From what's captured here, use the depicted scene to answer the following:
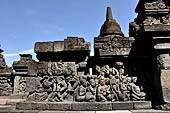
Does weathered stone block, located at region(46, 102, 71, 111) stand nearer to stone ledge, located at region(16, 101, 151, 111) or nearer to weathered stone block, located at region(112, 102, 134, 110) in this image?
stone ledge, located at region(16, 101, 151, 111)

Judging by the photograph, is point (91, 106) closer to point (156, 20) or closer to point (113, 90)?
point (113, 90)

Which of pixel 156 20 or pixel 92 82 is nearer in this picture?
pixel 92 82

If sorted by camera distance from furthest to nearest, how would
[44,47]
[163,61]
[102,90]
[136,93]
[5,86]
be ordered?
[5,86]
[44,47]
[102,90]
[136,93]
[163,61]

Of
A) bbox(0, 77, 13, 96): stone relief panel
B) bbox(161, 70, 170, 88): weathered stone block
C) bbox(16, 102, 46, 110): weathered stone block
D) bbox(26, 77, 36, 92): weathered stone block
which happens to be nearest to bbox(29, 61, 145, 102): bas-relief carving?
bbox(26, 77, 36, 92): weathered stone block

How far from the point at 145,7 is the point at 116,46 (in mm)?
1558

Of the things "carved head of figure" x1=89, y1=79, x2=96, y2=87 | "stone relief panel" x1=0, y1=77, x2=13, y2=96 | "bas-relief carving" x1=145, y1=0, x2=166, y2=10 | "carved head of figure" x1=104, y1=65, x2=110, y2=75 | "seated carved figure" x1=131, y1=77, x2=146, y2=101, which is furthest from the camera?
"stone relief panel" x1=0, y1=77, x2=13, y2=96

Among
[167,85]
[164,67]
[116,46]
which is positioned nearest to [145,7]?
[116,46]

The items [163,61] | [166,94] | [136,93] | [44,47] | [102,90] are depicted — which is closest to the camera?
[166,94]

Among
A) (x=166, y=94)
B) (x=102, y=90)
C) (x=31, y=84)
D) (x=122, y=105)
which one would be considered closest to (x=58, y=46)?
(x=31, y=84)

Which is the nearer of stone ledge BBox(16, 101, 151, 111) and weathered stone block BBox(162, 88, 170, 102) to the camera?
weathered stone block BBox(162, 88, 170, 102)

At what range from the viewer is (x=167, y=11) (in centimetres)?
454

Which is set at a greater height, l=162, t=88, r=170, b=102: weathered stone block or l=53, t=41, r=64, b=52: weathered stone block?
l=53, t=41, r=64, b=52: weathered stone block

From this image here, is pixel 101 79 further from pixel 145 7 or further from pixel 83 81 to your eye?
pixel 145 7

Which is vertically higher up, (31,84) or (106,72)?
(106,72)
